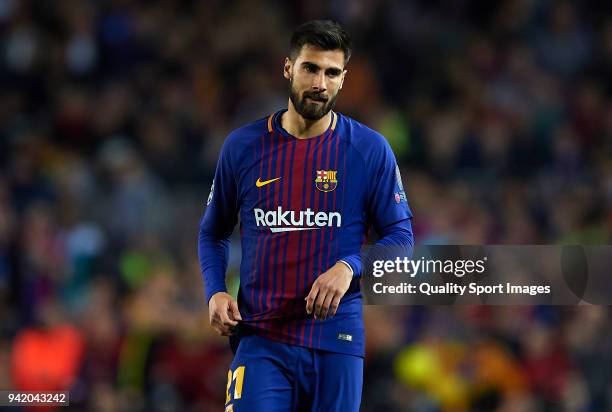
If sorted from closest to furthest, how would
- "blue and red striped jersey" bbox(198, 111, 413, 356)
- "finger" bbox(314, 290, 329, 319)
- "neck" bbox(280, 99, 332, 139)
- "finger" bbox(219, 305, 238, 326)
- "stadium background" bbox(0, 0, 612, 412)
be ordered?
1. "finger" bbox(314, 290, 329, 319)
2. "finger" bbox(219, 305, 238, 326)
3. "blue and red striped jersey" bbox(198, 111, 413, 356)
4. "neck" bbox(280, 99, 332, 139)
5. "stadium background" bbox(0, 0, 612, 412)

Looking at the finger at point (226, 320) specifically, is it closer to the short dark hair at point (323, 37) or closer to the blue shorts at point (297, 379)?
the blue shorts at point (297, 379)

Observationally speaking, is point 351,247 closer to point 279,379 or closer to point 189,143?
point 279,379

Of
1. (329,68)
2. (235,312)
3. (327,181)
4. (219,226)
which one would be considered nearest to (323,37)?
(329,68)

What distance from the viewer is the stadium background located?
785 centimetres

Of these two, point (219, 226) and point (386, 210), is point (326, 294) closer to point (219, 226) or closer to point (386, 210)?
point (386, 210)

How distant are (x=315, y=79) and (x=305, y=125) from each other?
0.24 meters

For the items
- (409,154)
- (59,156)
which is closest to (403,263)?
(409,154)

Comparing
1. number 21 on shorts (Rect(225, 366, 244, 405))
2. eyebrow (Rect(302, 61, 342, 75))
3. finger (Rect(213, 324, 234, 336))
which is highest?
eyebrow (Rect(302, 61, 342, 75))

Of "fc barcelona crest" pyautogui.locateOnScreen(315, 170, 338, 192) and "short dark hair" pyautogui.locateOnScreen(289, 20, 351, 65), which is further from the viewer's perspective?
"fc barcelona crest" pyautogui.locateOnScreen(315, 170, 338, 192)

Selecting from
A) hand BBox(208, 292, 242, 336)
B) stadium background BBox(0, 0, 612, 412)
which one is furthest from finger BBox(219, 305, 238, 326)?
stadium background BBox(0, 0, 612, 412)

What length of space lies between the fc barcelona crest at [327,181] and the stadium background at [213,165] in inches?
145

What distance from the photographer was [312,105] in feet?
13.6

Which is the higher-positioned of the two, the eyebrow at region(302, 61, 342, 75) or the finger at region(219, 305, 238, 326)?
the eyebrow at region(302, 61, 342, 75)

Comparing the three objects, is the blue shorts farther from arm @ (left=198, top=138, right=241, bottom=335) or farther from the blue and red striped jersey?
arm @ (left=198, top=138, right=241, bottom=335)
